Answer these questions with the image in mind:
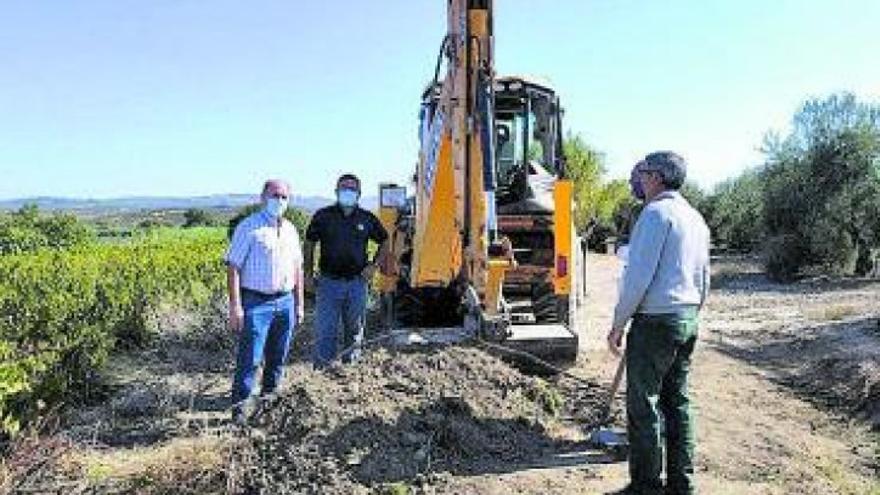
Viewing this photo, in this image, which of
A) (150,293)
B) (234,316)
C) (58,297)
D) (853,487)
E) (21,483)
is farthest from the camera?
(150,293)

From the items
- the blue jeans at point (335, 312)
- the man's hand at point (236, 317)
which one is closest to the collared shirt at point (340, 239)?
the blue jeans at point (335, 312)

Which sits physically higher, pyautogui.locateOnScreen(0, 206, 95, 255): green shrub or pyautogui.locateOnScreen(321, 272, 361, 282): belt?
pyautogui.locateOnScreen(321, 272, 361, 282): belt

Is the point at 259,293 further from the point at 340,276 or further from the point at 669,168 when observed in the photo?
the point at 669,168

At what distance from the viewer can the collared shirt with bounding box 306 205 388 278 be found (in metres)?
8.95

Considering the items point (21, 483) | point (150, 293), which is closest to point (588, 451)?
point (21, 483)

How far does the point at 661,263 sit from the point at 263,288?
127 inches

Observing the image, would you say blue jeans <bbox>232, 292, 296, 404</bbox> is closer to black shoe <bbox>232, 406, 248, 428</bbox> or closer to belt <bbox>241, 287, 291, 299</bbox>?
belt <bbox>241, 287, 291, 299</bbox>

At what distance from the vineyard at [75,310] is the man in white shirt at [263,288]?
1497 millimetres

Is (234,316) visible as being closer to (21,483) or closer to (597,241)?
(21,483)

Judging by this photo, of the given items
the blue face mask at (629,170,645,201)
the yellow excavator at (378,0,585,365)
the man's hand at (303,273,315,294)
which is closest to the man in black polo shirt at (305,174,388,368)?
the man's hand at (303,273,315,294)

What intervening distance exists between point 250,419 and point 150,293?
7011mm

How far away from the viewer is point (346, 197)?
29.7 ft

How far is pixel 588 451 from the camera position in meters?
7.05

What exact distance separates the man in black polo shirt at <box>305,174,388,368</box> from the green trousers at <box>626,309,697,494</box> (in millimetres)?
3514
